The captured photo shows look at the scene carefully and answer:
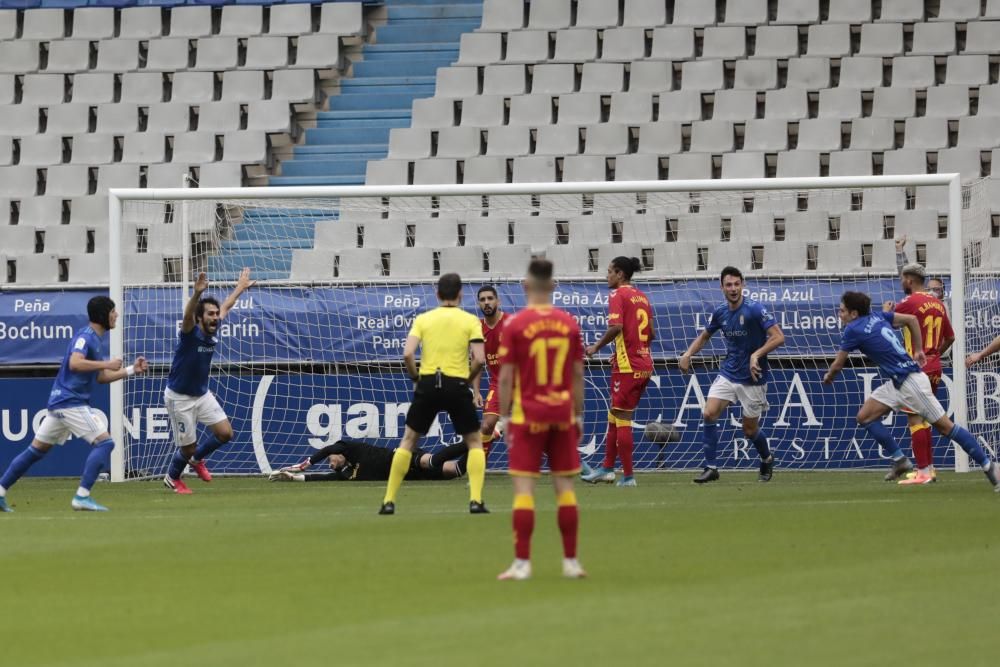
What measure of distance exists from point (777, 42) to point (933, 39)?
7.39ft

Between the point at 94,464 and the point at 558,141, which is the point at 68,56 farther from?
the point at 94,464

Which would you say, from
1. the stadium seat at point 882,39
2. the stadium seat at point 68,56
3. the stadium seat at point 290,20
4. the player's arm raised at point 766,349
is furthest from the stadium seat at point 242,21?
the player's arm raised at point 766,349

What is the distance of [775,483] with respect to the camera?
54.7 ft

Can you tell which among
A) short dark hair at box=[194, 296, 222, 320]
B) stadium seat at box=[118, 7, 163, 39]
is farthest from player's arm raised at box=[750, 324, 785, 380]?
stadium seat at box=[118, 7, 163, 39]

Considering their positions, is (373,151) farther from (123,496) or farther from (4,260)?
(123,496)

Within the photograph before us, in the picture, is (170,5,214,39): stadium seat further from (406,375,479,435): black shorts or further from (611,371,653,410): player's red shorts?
(406,375,479,435): black shorts

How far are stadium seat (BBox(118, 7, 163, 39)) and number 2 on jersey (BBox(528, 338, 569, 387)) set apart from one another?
18748 mm

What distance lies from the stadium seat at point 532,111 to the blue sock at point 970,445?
9.86 m

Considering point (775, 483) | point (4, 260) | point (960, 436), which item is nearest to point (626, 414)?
point (775, 483)

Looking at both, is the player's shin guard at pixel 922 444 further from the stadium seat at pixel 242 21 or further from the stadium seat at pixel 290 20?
the stadium seat at pixel 242 21

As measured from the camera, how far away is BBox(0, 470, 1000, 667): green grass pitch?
6.51m

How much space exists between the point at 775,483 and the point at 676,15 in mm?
10303

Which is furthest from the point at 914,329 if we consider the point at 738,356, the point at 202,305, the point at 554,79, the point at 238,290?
the point at 554,79

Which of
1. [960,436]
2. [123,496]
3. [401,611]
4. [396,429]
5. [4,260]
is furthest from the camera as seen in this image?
[4,260]
